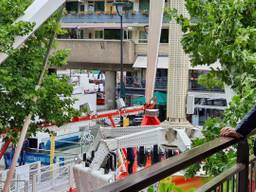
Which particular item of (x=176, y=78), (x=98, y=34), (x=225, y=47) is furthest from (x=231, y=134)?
(x=98, y=34)

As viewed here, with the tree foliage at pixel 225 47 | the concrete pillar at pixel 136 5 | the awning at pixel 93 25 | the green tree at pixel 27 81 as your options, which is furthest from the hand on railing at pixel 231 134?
the concrete pillar at pixel 136 5

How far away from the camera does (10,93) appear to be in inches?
→ 345

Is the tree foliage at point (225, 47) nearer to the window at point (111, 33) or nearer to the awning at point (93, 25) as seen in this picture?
the awning at point (93, 25)

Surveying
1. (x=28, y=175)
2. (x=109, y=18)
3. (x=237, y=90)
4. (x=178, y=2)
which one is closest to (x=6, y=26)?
(x=237, y=90)

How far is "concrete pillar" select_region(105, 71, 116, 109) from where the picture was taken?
3131 cm

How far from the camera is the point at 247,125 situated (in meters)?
2.41

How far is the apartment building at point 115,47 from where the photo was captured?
89.9 ft

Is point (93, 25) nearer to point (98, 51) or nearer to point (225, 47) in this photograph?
point (98, 51)

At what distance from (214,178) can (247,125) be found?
0.38 m

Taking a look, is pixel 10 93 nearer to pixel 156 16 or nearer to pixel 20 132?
pixel 20 132

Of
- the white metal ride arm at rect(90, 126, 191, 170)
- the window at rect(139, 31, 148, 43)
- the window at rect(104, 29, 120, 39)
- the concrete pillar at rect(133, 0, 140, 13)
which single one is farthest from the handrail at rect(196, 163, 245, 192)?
the window at rect(104, 29, 120, 39)

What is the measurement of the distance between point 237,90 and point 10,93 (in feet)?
15.9

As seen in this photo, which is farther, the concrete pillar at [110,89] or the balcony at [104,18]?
the concrete pillar at [110,89]

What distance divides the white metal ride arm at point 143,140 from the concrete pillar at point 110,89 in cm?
2002
